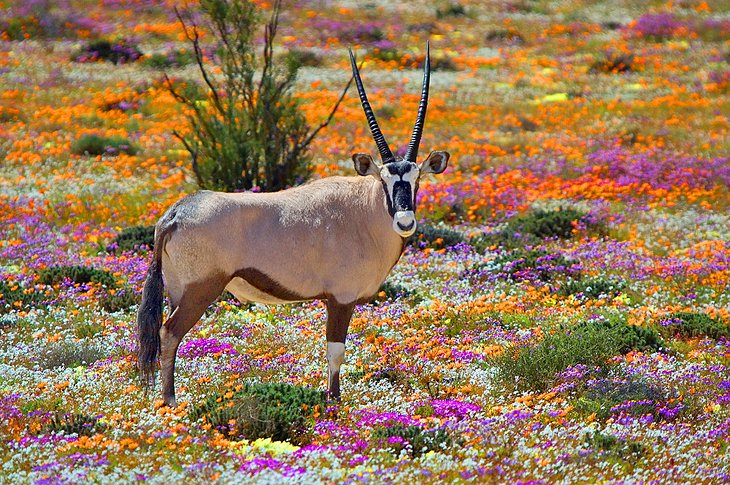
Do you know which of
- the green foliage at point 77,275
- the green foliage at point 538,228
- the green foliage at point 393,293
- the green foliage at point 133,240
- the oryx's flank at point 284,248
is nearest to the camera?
the oryx's flank at point 284,248

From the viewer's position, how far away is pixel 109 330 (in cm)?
1223

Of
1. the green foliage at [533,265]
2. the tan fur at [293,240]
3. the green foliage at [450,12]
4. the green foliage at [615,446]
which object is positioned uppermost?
the green foliage at [450,12]

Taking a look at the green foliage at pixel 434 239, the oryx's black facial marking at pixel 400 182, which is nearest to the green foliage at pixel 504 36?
the green foliage at pixel 434 239

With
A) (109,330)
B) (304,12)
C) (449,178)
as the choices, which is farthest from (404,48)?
(109,330)

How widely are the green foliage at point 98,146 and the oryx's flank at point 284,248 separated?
15694mm

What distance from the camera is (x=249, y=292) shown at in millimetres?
9656

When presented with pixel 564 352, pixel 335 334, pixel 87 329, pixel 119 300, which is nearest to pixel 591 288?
pixel 564 352

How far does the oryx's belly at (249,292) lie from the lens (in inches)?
376

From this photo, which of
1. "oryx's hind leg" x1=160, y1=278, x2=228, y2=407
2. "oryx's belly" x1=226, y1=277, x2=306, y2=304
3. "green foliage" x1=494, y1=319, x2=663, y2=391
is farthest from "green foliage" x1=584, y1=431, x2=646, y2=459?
"oryx's hind leg" x1=160, y1=278, x2=228, y2=407

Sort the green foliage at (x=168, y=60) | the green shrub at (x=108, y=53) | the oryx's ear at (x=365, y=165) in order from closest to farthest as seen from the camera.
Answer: the oryx's ear at (x=365, y=165) → the green foliage at (x=168, y=60) → the green shrub at (x=108, y=53)

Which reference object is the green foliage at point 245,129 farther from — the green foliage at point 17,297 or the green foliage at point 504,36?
the green foliage at point 504,36

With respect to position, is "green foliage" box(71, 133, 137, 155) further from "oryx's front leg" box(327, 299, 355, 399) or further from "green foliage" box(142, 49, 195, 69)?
"oryx's front leg" box(327, 299, 355, 399)

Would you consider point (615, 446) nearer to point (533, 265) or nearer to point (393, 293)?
point (393, 293)

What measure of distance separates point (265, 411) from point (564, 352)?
369 cm
